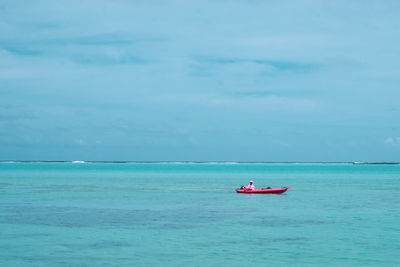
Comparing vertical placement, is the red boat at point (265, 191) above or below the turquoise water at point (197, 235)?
above

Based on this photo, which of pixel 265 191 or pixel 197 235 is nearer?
pixel 197 235

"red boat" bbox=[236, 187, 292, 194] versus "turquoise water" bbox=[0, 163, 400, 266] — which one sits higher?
"red boat" bbox=[236, 187, 292, 194]

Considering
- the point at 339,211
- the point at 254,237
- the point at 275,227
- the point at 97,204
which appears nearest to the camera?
the point at 254,237

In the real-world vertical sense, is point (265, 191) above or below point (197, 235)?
above

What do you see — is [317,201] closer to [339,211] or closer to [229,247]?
[339,211]

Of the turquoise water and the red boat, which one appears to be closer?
the turquoise water

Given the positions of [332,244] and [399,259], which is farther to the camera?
[332,244]

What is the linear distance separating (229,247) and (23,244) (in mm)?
8035

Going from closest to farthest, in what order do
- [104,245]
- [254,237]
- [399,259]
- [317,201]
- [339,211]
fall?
[399,259] < [104,245] < [254,237] < [339,211] < [317,201]

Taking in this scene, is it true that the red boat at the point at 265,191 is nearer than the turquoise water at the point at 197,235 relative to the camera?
No

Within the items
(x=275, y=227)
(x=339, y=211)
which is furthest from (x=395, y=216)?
(x=275, y=227)

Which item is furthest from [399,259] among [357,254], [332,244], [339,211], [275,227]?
[339,211]

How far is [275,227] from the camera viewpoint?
26.2 meters

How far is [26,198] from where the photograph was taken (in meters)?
42.7
